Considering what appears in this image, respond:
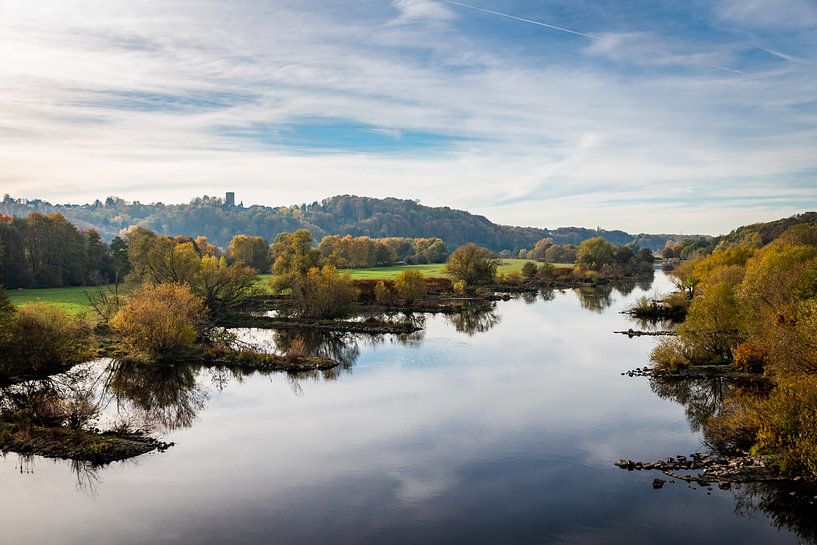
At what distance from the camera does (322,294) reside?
59688 mm

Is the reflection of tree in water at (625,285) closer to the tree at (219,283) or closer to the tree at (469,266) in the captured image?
the tree at (469,266)

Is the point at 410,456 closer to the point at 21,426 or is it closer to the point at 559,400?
the point at 559,400

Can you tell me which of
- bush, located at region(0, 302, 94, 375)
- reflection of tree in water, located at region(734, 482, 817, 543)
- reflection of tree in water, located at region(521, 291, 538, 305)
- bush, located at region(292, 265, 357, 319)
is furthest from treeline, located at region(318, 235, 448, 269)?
reflection of tree in water, located at region(734, 482, 817, 543)

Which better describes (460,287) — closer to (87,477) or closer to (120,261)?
(120,261)

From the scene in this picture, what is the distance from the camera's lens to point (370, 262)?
439 feet

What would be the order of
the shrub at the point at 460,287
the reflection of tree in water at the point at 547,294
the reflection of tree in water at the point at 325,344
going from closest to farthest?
the reflection of tree in water at the point at 325,344 < the shrub at the point at 460,287 < the reflection of tree in water at the point at 547,294

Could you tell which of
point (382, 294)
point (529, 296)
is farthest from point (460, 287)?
point (382, 294)

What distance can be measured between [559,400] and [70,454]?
2234 cm

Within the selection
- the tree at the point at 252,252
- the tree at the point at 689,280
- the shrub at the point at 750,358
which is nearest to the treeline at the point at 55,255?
the tree at the point at 252,252

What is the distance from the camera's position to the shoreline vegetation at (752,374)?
20.3m

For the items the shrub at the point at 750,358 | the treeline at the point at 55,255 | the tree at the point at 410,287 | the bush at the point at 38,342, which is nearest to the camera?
the bush at the point at 38,342

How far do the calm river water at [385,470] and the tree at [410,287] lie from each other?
36.4m

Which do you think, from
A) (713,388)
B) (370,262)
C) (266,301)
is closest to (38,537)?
(713,388)

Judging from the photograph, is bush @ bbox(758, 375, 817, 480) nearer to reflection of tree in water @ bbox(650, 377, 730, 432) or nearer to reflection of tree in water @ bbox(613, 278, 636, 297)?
reflection of tree in water @ bbox(650, 377, 730, 432)
